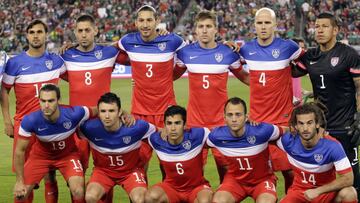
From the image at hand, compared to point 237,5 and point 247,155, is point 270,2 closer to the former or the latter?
point 237,5

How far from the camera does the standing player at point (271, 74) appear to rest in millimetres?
9023

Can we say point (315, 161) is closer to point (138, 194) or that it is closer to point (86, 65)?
point (138, 194)

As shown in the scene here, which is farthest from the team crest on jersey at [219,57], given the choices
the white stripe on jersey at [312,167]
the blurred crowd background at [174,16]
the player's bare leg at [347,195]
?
the blurred crowd background at [174,16]

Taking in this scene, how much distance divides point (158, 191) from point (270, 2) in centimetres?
2823

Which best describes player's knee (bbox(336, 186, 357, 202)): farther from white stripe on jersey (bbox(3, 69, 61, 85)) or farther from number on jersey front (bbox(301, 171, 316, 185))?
white stripe on jersey (bbox(3, 69, 61, 85))

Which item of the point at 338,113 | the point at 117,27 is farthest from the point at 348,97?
the point at 117,27

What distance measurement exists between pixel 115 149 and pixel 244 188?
1.51 metres

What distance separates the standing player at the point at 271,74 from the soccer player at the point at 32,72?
2.37m

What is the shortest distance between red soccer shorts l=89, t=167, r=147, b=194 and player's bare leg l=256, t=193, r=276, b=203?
1.29 meters

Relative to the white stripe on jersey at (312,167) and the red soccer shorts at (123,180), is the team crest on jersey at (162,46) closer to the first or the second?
the red soccer shorts at (123,180)

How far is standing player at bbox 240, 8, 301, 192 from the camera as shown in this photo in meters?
9.02

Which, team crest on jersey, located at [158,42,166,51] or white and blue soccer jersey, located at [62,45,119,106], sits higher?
team crest on jersey, located at [158,42,166,51]

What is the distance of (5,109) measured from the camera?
9.53 m

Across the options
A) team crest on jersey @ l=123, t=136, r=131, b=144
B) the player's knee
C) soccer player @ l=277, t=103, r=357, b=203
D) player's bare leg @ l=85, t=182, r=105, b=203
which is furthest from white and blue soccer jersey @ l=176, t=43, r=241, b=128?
the player's knee
